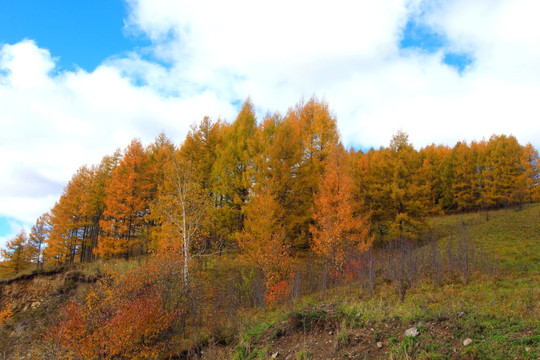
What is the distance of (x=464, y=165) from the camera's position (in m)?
33.7

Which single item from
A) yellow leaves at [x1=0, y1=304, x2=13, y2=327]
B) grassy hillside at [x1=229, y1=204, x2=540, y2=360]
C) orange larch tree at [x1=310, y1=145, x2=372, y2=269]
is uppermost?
orange larch tree at [x1=310, y1=145, x2=372, y2=269]

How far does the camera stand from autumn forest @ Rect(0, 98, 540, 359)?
9.87 m

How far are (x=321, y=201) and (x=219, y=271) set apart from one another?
6971mm

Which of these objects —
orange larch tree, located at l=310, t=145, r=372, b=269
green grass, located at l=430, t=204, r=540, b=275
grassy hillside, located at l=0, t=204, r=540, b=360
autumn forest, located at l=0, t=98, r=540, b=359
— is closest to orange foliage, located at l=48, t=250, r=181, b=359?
autumn forest, located at l=0, t=98, r=540, b=359

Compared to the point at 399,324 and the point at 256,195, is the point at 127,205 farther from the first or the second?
the point at 399,324

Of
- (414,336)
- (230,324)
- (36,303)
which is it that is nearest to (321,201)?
(230,324)

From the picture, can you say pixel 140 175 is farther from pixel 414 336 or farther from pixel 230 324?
pixel 414 336

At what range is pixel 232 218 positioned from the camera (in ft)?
64.3

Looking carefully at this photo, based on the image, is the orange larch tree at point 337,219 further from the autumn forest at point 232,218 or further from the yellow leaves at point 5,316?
the yellow leaves at point 5,316

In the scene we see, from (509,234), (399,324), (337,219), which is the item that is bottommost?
(399,324)

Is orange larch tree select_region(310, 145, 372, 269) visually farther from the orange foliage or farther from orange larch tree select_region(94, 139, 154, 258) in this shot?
orange larch tree select_region(94, 139, 154, 258)

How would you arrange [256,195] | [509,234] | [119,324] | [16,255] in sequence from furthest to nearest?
[16,255] < [509,234] < [256,195] < [119,324]

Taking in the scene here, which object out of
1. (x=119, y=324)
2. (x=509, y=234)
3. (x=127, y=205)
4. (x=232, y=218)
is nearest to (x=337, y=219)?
(x=232, y=218)

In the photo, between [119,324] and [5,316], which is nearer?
[119,324]
